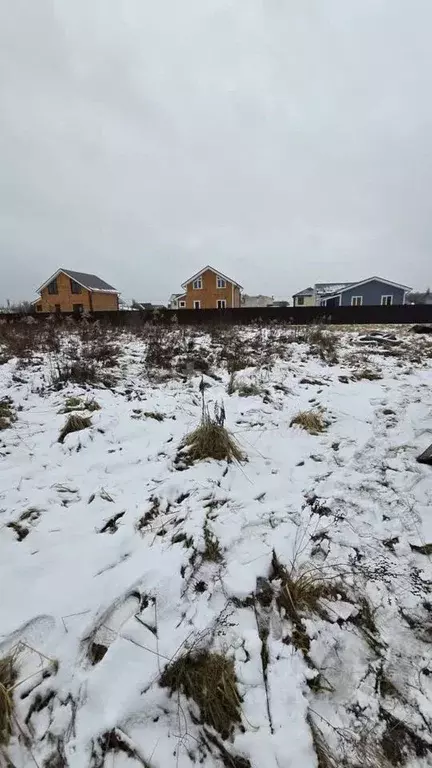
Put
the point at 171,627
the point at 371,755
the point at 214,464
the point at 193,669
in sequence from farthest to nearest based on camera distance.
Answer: the point at 214,464 < the point at 171,627 < the point at 193,669 < the point at 371,755

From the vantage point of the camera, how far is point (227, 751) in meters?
1.17

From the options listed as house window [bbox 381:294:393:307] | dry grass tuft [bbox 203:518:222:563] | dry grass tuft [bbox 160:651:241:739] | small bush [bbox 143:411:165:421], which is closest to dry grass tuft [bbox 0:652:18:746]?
dry grass tuft [bbox 160:651:241:739]

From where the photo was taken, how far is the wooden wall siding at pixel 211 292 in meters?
31.2

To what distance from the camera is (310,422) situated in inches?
142

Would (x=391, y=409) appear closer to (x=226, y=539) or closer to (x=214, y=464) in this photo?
(x=214, y=464)

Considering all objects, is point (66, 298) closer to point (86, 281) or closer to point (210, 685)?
point (86, 281)

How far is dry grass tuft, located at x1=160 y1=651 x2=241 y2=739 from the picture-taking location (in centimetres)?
125

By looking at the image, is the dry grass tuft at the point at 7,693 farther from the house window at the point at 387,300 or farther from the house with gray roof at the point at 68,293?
the house window at the point at 387,300

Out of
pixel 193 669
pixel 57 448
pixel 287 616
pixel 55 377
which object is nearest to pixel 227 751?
pixel 193 669

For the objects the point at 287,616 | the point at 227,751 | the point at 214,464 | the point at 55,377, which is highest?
the point at 55,377

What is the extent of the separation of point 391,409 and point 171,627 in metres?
3.54

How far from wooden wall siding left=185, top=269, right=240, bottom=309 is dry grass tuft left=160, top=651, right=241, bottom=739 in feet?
102

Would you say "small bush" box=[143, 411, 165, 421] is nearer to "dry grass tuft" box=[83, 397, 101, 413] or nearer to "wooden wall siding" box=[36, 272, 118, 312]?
"dry grass tuft" box=[83, 397, 101, 413]

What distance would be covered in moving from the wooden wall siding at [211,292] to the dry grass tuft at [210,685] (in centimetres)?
3102
